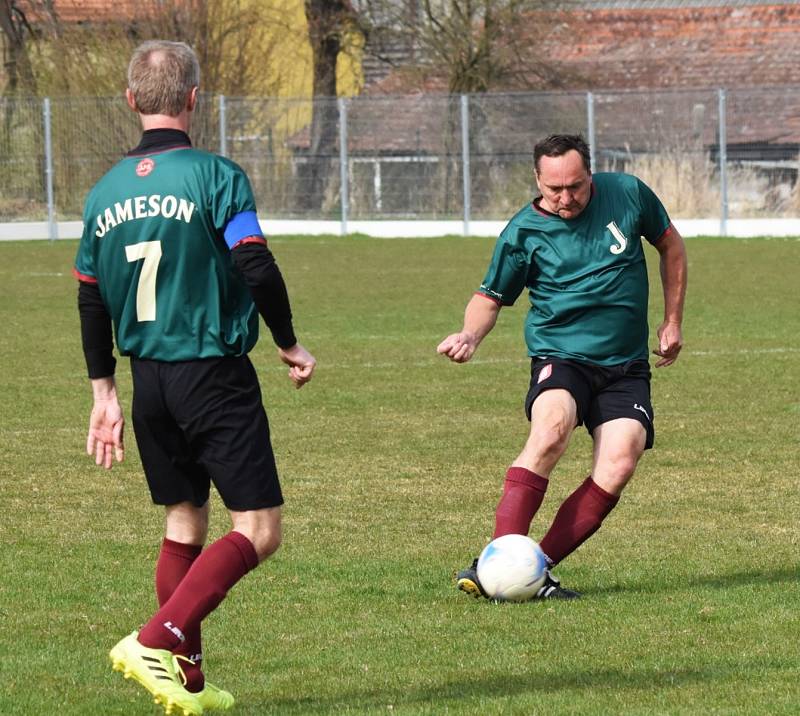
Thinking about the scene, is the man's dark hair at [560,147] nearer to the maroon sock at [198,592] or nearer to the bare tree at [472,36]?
the maroon sock at [198,592]

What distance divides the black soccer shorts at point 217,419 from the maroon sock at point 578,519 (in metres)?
2.13

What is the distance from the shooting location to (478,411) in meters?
11.8

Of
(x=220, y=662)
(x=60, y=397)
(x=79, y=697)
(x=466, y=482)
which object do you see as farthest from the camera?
(x=60, y=397)

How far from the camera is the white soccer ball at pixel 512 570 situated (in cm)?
631

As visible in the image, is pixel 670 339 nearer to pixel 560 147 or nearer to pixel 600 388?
pixel 600 388

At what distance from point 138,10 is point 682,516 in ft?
112

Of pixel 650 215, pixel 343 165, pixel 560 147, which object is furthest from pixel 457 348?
pixel 343 165

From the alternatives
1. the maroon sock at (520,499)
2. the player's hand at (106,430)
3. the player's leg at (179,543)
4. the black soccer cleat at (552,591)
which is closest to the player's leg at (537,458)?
the maroon sock at (520,499)

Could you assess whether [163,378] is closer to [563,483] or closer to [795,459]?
[563,483]

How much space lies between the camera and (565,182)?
6457 mm

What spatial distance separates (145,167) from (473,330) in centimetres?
230

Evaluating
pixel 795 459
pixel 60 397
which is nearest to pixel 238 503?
pixel 795 459

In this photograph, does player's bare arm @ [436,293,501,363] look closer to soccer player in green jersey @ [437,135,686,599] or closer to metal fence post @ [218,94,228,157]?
soccer player in green jersey @ [437,135,686,599]

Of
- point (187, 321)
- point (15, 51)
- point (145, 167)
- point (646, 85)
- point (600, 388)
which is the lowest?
point (600, 388)
